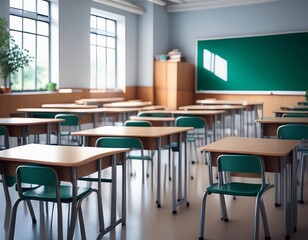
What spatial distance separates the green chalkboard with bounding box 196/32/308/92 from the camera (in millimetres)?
11055

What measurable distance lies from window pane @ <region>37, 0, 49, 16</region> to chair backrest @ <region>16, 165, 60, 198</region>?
24.4 feet

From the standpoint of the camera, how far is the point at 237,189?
3.00m

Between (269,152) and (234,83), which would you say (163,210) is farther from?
(234,83)

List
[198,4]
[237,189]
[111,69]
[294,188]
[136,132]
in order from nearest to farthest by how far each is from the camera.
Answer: [237,189]
[294,188]
[136,132]
[111,69]
[198,4]

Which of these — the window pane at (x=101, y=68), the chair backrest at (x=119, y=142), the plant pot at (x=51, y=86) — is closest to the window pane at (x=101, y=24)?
the window pane at (x=101, y=68)

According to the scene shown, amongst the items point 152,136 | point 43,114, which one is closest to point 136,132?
point 152,136

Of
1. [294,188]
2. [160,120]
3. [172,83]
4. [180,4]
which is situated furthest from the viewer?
[180,4]

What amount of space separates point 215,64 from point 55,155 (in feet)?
32.2

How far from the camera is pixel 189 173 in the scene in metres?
5.69

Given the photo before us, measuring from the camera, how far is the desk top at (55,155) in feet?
8.43

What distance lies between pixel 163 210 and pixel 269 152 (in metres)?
1.43

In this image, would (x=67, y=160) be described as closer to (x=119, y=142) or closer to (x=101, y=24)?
(x=119, y=142)

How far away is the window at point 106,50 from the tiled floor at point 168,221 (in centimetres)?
701

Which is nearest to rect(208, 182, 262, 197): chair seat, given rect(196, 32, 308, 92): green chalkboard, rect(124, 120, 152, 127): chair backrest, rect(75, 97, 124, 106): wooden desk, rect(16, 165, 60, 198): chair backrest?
rect(16, 165, 60, 198): chair backrest
